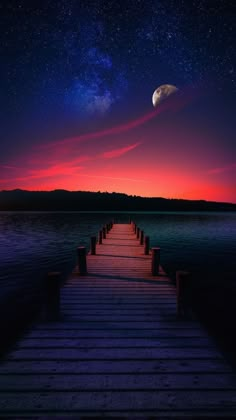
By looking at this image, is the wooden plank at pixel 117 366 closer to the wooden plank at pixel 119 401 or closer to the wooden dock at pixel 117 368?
the wooden dock at pixel 117 368

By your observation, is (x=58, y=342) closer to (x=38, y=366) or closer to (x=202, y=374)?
(x=38, y=366)

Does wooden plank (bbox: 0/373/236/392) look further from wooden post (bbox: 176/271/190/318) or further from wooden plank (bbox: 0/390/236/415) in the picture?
wooden post (bbox: 176/271/190/318)

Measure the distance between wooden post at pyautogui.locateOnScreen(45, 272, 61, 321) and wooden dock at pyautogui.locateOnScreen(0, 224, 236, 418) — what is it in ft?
0.63

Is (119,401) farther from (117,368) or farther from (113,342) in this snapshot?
(113,342)

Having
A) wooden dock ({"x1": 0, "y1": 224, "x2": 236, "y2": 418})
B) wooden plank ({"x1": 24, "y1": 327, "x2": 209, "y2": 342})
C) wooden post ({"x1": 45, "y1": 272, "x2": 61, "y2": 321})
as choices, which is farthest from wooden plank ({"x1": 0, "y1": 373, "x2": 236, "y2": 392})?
wooden post ({"x1": 45, "y1": 272, "x2": 61, "y2": 321})

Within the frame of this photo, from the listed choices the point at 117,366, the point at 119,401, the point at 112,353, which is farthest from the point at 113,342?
the point at 119,401

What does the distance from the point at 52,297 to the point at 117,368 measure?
225cm

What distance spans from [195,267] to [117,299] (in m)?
12.2

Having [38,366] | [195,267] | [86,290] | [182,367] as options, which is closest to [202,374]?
[182,367]

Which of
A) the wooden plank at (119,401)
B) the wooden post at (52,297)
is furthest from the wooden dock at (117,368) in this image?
the wooden post at (52,297)

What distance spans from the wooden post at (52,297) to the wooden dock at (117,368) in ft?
0.63

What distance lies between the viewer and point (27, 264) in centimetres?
1722

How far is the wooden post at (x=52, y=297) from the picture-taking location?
5.28 meters

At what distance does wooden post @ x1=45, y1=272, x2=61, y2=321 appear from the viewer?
528 centimetres
